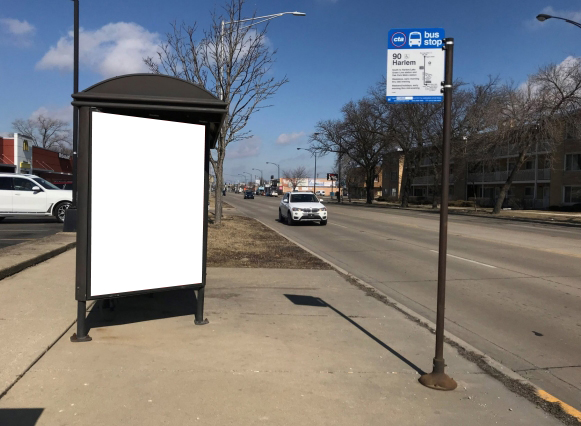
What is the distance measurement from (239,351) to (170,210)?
5.79ft

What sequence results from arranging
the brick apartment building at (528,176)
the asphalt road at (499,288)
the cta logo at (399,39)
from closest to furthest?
the cta logo at (399,39) < the asphalt road at (499,288) < the brick apartment building at (528,176)

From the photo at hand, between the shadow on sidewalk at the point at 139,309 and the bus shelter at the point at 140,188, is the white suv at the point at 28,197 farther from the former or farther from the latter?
the bus shelter at the point at 140,188

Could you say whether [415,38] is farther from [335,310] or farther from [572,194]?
[572,194]

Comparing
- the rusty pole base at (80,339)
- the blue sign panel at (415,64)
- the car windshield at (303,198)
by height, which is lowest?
the rusty pole base at (80,339)

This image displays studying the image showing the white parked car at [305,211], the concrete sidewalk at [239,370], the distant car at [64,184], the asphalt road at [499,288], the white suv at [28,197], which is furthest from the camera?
the distant car at [64,184]

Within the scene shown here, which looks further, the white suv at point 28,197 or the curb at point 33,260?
the white suv at point 28,197

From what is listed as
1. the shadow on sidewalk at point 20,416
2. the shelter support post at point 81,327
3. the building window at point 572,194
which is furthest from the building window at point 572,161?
the shadow on sidewalk at point 20,416

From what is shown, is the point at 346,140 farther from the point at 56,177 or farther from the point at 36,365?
the point at 36,365

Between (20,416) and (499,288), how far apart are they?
312 inches

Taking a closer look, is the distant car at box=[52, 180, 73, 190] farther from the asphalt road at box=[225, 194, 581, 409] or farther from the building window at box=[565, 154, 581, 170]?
the building window at box=[565, 154, 581, 170]

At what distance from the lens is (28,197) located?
1786 cm

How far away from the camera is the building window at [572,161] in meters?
44.8

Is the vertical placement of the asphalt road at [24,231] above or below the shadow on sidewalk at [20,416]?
above

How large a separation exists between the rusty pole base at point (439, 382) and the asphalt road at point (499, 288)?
0.45 meters
